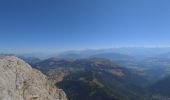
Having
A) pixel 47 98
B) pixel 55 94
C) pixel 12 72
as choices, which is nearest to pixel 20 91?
pixel 12 72

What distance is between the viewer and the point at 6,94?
34.5 metres

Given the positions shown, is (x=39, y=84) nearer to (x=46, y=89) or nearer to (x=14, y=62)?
(x=46, y=89)

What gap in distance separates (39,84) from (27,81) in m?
3.68

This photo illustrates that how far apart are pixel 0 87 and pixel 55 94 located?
1715 centimetres

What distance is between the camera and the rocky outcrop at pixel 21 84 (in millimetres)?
36269

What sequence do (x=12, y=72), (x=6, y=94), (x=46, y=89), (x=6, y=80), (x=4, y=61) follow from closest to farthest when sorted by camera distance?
(x=6, y=94) → (x=6, y=80) → (x=12, y=72) → (x=4, y=61) → (x=46, y=89)

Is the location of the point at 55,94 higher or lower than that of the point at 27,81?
lower

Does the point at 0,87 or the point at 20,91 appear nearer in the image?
the point at 0,87

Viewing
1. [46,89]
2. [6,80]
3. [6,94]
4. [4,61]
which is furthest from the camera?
[46,89]

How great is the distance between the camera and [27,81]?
141 feet

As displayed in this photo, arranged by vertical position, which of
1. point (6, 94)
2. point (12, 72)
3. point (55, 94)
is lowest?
point (55, 94)

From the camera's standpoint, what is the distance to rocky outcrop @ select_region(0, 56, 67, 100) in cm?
3627

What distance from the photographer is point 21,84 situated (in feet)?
133

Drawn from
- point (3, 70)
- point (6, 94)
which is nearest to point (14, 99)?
point (6, 94)
